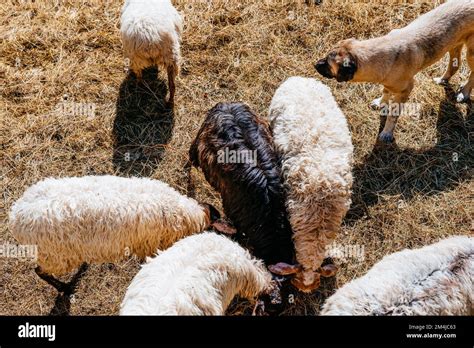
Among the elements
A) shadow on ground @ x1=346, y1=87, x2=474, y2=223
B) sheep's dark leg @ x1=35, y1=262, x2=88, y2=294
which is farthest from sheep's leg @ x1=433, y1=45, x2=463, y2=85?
sheep's dark leg @ x1=35, y1=262, x2=88, y2=294

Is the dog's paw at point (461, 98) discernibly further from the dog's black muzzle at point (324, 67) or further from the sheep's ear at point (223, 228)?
the sheep's ear at point (223, 228)

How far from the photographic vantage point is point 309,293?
19.7 ft

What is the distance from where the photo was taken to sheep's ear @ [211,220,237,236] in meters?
5.61

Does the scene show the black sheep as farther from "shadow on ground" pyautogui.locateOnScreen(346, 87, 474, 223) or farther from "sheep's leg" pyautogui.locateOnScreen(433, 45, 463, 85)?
"sheep's leg" pyautogui.locateOnScreen(433, 45, 463, 85)

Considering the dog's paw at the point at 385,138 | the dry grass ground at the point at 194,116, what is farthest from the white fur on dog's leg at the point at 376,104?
the dog's paw at the point at 385,138

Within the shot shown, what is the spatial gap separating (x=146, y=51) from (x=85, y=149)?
5.33ft

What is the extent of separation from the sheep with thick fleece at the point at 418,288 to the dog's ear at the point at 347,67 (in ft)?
7.62

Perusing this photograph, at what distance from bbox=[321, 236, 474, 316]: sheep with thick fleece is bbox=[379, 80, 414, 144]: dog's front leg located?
245 cm

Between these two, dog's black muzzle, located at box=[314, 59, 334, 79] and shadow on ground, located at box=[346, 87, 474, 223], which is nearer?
dog's black muzzle, located at box=[314, 59, 334, 79]

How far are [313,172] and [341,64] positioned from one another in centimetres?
145
